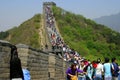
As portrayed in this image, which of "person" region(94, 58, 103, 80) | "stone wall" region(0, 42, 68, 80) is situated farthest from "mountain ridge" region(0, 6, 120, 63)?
"person" region(94, 58, 103, 80)

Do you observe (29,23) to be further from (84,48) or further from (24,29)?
(84,48)

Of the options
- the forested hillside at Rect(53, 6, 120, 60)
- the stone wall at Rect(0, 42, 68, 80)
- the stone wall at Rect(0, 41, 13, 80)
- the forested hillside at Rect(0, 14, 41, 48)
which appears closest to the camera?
the stone wall at Rect(0, 41, 13, 80)

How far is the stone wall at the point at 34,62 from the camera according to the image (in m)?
10.8

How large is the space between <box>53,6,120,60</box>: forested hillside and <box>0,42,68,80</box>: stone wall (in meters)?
52.2

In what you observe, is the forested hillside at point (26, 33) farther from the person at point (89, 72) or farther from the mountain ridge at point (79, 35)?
the person at point (89, 72)

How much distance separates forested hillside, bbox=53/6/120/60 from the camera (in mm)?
77938

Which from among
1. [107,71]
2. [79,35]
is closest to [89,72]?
[107,71]

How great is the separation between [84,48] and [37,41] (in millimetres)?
14359

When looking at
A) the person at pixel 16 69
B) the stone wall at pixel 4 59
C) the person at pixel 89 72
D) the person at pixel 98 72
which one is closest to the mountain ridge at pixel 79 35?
the person at pixel 89 72

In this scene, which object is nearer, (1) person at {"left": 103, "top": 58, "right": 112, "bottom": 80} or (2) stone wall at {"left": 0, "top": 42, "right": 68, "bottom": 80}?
(2) stone wall at {"left": 0, "top": 42, "right": 68, "bottom": 80}

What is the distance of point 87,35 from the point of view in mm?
86188

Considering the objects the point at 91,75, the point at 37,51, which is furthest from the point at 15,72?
the point at 91,75

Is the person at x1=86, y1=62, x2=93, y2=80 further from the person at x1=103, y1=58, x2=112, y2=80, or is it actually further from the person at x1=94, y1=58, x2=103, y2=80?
the person at x1=103, y1=58, x2=112, y2=80

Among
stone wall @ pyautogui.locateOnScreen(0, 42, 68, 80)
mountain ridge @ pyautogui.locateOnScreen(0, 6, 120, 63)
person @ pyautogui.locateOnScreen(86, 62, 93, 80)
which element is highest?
A: mountain ridge @ pyautogui.locateOnScreen(0, 6, 120, 63)
